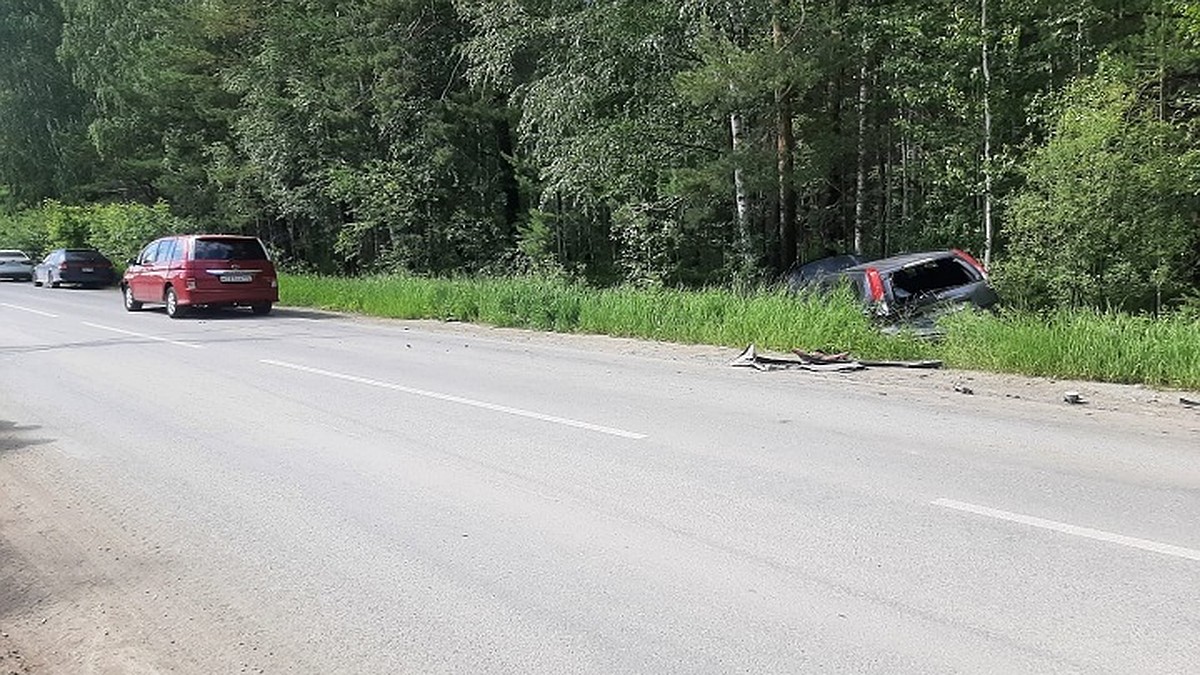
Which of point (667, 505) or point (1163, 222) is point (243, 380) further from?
point (1163, 222)

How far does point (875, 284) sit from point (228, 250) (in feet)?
48.8

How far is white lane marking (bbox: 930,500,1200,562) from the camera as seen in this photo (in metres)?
4.86

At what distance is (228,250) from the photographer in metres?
21.5

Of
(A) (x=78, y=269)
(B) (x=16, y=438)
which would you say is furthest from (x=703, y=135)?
(A) (x=78, y=269)

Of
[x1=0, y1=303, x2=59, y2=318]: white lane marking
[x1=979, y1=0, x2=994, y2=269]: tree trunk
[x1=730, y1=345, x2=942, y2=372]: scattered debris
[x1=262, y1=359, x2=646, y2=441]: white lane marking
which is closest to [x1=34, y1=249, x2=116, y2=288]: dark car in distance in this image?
[x1=0, y1=303, x2=59, y2=318]: white lane marking

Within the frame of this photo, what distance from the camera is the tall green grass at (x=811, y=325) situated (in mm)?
10375

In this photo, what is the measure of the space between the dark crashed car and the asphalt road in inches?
134

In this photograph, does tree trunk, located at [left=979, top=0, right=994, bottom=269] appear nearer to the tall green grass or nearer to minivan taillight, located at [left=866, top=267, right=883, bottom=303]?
the tall green grass

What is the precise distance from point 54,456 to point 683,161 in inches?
657

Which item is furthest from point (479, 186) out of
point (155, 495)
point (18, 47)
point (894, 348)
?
point (18, 47)

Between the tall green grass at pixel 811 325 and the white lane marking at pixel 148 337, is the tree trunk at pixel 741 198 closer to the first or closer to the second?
the tall green grass at pixel 811 325

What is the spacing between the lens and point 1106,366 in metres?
10.4

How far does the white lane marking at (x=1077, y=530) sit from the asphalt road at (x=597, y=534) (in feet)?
0.08

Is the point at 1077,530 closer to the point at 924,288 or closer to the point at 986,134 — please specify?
the point at 924,288
